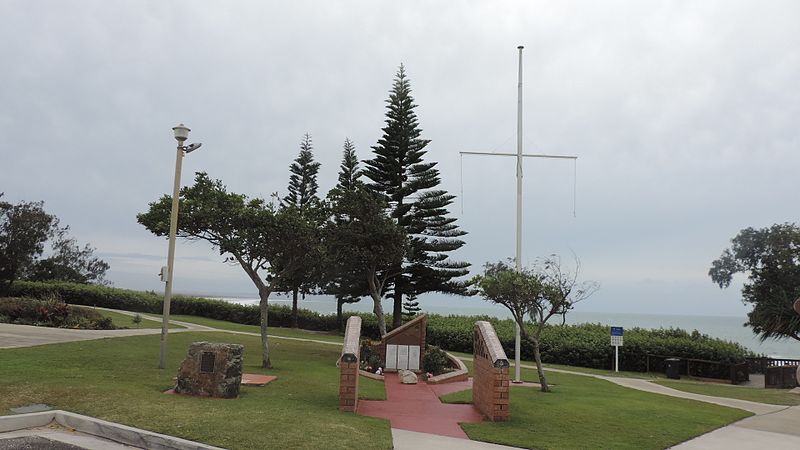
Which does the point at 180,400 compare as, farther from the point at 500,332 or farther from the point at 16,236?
the point at 16,236

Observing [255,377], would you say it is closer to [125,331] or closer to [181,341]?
[181,341]

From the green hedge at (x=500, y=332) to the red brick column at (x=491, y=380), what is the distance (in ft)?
38.5

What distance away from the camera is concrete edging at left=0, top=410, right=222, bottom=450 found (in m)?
5.45

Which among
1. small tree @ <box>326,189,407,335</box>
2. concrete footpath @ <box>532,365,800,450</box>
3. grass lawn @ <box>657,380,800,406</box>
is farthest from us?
small tree @ <box>326,189,407,335</box>

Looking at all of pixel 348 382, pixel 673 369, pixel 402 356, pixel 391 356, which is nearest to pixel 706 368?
pixel 673 369

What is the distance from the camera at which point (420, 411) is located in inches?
334

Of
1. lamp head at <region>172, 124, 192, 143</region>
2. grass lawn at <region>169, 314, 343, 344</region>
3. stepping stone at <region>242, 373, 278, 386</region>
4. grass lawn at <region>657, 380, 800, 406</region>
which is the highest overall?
lamp head at <region>172, 124, 192, 143</region>

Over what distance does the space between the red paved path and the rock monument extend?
1.93m

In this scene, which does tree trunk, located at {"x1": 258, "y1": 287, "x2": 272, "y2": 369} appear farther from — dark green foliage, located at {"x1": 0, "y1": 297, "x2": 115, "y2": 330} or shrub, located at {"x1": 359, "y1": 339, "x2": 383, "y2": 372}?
dark green foliage, located at {"x1": 0, "y1": 297, "x2": 115, "y2": 330}

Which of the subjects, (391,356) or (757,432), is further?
(391,356)

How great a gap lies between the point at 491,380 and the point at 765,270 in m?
23.9

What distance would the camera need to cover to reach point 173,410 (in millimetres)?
6738

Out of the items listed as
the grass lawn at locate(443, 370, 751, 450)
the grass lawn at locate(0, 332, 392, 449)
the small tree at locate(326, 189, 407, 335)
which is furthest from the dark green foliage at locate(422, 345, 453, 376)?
the small tree at locate(326, 189, 407, 335)

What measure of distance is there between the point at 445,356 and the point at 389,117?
13.9 m
